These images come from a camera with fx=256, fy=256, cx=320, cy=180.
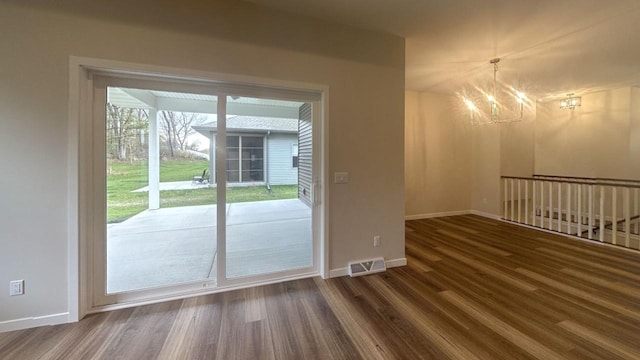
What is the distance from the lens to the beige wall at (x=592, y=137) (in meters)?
5.43

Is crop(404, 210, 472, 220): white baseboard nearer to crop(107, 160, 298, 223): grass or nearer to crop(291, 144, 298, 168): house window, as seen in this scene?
crop(291, 144, 298, 168): house window

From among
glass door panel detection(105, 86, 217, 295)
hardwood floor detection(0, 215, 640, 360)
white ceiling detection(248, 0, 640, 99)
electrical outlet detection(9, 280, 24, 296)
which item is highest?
white ceiling detection(248, 0, 640, 99)

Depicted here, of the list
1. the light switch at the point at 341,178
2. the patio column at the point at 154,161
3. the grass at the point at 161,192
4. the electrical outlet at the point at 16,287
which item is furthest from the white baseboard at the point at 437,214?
the electrical outlet at the point at 16,287

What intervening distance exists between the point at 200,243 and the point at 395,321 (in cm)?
205

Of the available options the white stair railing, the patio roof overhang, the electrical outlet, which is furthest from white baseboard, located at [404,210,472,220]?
the electrical outlet

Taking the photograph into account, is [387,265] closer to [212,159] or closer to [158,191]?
[212,159]

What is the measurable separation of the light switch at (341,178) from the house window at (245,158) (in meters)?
0.84

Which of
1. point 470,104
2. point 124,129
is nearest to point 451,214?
point 470,104

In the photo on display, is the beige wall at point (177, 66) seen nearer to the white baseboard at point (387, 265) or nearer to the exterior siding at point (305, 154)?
the white baseboard at point (387, 265)

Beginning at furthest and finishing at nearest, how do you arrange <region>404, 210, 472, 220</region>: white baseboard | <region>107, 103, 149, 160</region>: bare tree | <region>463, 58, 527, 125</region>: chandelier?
<region>404, 210, 472, 220</region>: white baseboard, <region>463, 58, 527, 125</region>: chandelier, <region>107, 103, 149, 160</region>: bare tree

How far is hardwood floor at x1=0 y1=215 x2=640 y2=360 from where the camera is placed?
1.83m

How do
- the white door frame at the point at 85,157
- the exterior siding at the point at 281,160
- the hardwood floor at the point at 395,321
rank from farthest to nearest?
the exterior siding at the point at 281,160 → the white door frame at the point at 85,157 → the hardwood floor at the point at 395,321

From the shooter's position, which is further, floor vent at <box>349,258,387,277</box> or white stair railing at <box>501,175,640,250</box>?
white stair railing at <box>501,175,640,250</box>

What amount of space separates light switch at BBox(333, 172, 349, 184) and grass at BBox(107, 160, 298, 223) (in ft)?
2.66
